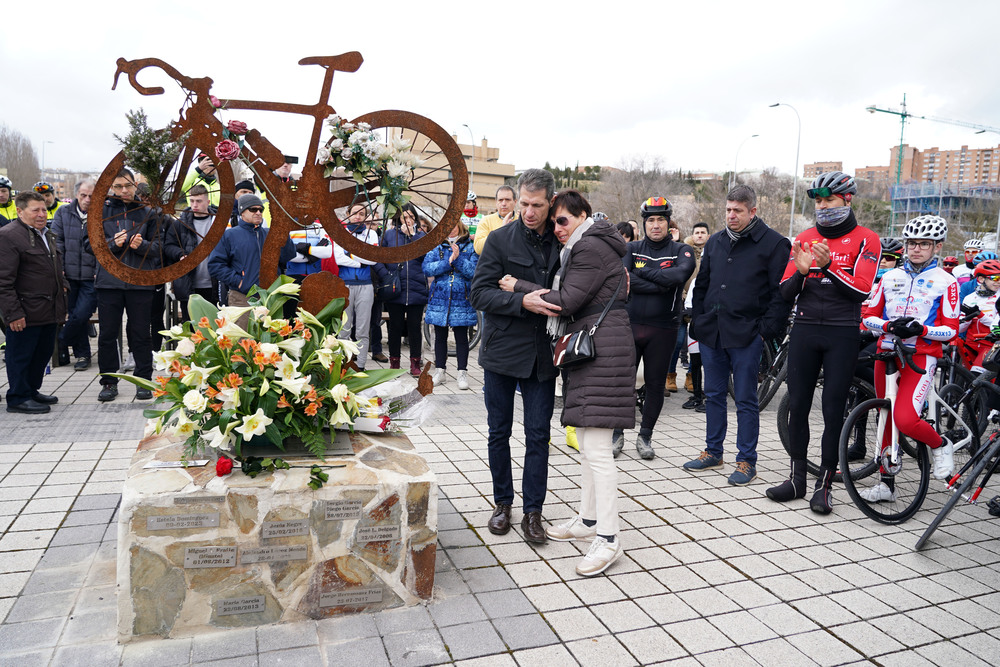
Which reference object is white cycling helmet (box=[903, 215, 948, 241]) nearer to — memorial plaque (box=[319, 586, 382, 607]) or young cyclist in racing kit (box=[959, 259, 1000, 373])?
young cyclist in racing kit (box=[959, 259, 1000, 373])

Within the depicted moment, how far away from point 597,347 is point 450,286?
174 inches

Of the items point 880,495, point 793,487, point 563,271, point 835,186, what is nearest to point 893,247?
point 835,186

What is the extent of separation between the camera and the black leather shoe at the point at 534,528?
12.5ft

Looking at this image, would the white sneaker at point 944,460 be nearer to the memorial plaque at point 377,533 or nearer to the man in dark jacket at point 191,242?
the memorial plaque at point 377,533

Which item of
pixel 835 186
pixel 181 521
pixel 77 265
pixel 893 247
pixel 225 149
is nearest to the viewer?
pixel 181 521

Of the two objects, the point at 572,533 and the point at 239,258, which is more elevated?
the point at 239,258

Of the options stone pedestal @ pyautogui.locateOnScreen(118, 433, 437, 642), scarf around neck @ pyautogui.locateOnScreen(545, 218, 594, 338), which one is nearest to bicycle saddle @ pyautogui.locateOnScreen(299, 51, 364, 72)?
scarf around neck @ pyautogui.locateOnScreen(545, 218, 594, 338)

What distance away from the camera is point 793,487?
15.5 ft

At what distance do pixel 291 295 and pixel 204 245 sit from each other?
58 centimetres

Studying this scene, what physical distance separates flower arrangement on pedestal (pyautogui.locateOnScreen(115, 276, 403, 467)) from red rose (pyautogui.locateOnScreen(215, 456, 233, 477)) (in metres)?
0.07

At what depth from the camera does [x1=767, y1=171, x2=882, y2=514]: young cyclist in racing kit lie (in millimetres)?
4273

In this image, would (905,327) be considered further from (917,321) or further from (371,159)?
(371,159)

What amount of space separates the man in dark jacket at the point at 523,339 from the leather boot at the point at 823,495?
6.23 ft

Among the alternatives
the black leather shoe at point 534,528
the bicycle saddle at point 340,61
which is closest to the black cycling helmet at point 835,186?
the black leather shoe at point 534,528
